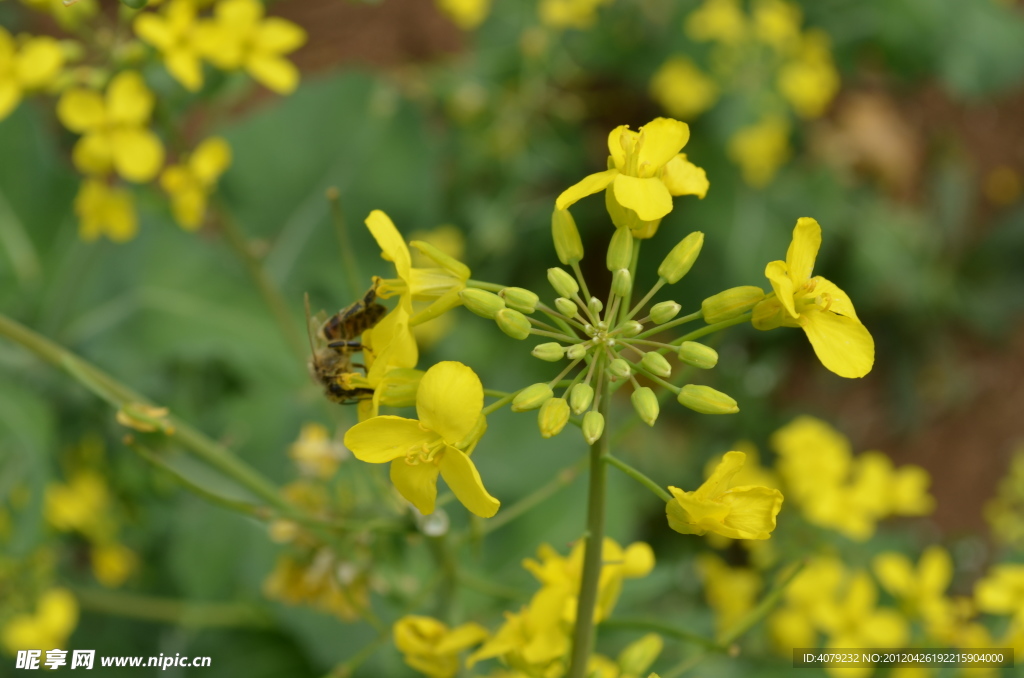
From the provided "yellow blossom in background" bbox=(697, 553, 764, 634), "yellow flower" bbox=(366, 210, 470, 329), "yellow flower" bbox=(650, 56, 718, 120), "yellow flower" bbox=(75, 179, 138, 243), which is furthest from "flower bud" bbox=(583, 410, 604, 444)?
"yellow flower" bbox=(650, 56, 718, 120)

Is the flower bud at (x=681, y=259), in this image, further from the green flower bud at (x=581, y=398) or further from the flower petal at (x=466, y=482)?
the flower petal at (x=466, y=482)

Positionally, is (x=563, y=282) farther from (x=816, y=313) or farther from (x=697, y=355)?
(x=816, y=313)

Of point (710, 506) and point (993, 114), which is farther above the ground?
point (993, 114)

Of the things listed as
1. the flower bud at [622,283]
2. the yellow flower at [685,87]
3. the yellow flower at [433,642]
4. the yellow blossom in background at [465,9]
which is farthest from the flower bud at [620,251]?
the yellow flower at [685,87]

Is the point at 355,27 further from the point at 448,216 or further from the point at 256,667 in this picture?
the point at 256,667

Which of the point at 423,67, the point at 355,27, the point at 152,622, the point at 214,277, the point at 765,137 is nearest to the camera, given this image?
the point at 214,277

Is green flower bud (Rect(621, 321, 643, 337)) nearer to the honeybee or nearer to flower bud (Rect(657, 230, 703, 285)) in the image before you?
flower bud (Rect(657, 230, 703, 285))

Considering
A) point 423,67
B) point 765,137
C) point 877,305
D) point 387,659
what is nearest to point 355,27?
point 423,67
